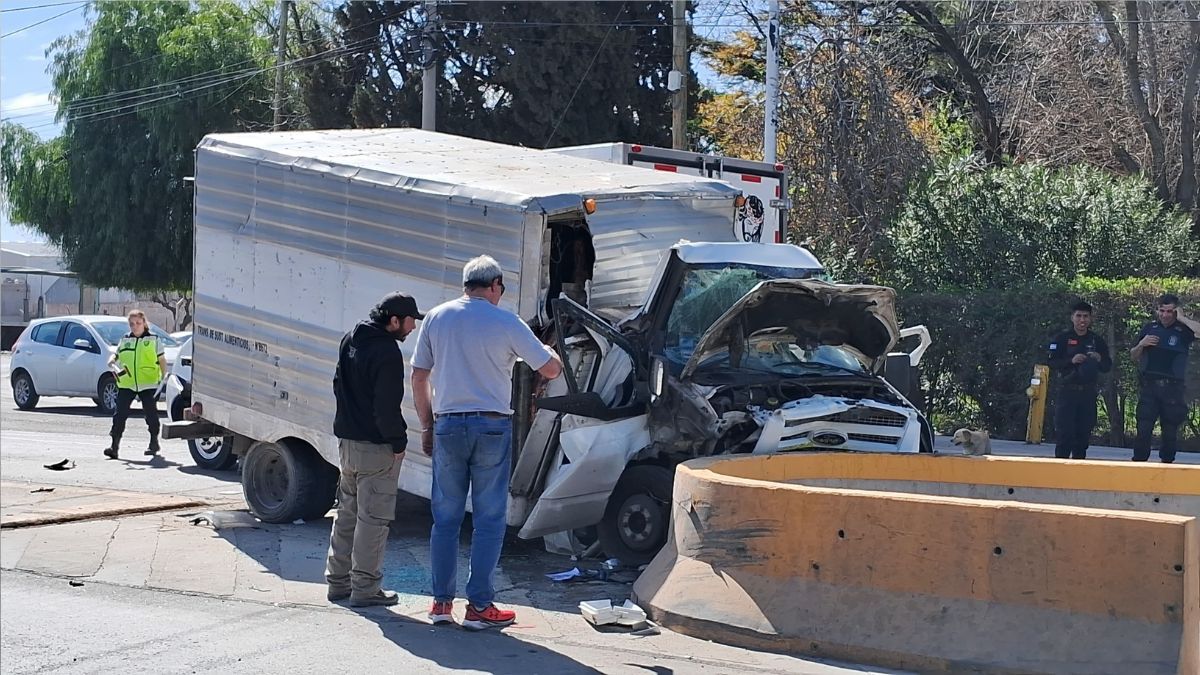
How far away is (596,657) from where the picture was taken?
621 centimetres

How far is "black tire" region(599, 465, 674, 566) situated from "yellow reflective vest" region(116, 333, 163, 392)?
817 centimetres

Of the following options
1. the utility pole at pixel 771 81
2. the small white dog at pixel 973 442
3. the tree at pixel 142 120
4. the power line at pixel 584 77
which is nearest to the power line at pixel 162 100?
the tree at pixel 142 120

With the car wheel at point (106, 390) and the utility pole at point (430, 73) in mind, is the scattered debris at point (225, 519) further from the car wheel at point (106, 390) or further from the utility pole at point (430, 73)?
the utility pole at point (430, 73)

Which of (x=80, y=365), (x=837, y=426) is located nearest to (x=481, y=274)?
(x=837, y=426)

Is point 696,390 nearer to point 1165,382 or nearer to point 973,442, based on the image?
point 973,442

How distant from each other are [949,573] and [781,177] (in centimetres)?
823

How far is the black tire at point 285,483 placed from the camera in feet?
32.5

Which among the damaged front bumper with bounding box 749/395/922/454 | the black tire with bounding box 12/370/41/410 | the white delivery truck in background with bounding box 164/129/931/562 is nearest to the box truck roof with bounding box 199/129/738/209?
the white delivery truck in background with bounding box 164/129/931/562

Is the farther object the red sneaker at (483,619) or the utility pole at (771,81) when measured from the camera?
the utility pole at (771,81)

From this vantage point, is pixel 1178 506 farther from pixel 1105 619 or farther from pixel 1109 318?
pixel 1109 318

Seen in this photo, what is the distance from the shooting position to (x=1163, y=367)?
1222cm

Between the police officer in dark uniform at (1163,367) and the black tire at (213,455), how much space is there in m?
8.88

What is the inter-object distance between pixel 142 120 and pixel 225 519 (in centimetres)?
2936

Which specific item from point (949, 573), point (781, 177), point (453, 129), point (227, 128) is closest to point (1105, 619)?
point (949, 573)
